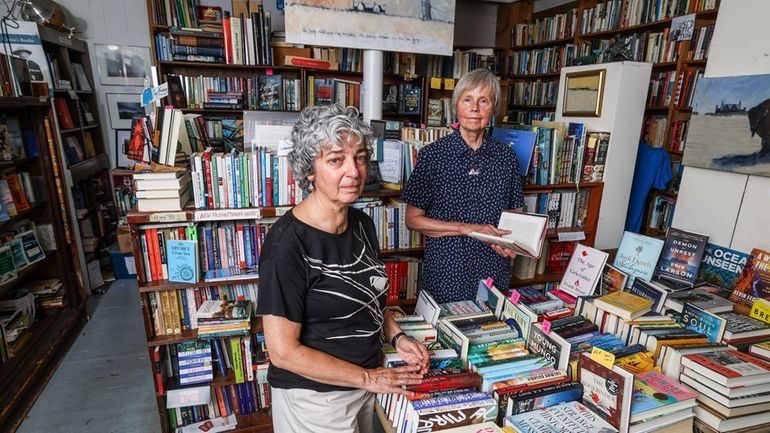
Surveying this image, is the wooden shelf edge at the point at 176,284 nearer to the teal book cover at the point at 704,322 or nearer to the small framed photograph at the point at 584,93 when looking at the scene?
the teal book cover at the point at 704,322

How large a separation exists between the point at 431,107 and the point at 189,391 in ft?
12.4

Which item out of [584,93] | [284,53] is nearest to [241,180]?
[584,93]

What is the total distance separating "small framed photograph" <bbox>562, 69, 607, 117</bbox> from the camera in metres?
2.53

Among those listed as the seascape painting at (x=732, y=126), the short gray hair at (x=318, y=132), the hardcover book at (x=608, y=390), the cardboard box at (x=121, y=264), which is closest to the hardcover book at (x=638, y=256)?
the seascape painting at (x=732, y=126)

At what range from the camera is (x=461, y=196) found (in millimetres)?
1827

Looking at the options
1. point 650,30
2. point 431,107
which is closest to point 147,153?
point 431,107

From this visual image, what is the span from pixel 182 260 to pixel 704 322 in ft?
7.16

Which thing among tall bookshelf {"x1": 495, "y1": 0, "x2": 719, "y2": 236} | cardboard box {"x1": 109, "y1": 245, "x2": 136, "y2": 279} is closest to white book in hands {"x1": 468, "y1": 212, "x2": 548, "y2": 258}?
tall bookshelf {"x1": 495, "y1": 0, "x2": 719, "y2": 236}

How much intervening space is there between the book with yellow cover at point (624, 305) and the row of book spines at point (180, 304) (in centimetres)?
163

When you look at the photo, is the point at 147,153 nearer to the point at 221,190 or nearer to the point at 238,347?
the point at 221,190

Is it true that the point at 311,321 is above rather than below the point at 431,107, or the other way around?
below

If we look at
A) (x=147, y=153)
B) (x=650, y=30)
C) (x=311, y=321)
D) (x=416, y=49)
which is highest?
(x=650, y=30)

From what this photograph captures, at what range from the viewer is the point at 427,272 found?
195 centimetres

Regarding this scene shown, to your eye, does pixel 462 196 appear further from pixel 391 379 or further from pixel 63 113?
pixel 63 113
